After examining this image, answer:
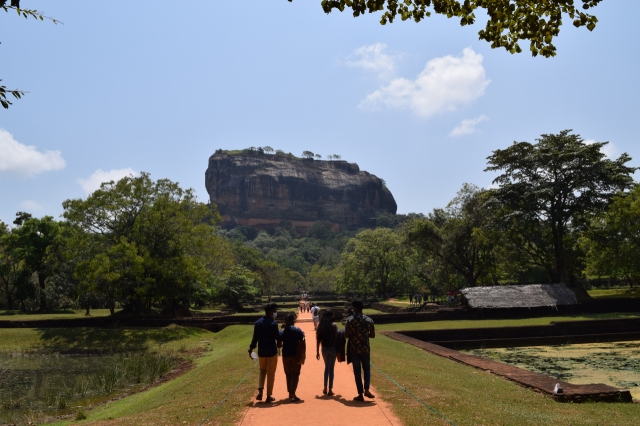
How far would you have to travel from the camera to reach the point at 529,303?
29.8 m

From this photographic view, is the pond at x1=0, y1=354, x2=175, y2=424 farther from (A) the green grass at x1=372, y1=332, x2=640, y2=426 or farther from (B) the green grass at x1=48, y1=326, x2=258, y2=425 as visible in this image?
(A) the green grass at x1=372, y1=332, x2=640, y2=426

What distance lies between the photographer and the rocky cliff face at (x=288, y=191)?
177 metres

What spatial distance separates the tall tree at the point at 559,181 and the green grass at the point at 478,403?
24.8 metres

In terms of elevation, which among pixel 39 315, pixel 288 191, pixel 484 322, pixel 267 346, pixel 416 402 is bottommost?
pixel 484 322

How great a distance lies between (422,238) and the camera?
1578 inches

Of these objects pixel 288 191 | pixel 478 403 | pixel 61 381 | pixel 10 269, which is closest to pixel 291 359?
pixel 478 403

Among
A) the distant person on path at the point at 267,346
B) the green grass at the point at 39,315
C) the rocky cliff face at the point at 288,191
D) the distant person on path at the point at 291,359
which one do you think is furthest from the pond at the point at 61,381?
the rocky cliff face at the point at 288,191

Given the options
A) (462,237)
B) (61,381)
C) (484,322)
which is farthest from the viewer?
(462,237)

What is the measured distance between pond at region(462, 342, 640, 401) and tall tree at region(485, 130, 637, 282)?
15200 millimetres

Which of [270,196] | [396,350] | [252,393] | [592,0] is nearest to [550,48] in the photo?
[592,0]

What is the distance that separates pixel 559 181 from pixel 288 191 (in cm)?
14904

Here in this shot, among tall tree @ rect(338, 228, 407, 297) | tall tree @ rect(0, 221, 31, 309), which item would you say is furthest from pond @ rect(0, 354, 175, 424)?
tall tree @ rect(338, 228, 407, 297)

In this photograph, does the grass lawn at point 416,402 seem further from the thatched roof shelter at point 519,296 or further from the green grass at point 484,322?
the thatched roof shelter at point 519,296

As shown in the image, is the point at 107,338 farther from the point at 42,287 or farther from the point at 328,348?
the point at 328,348
